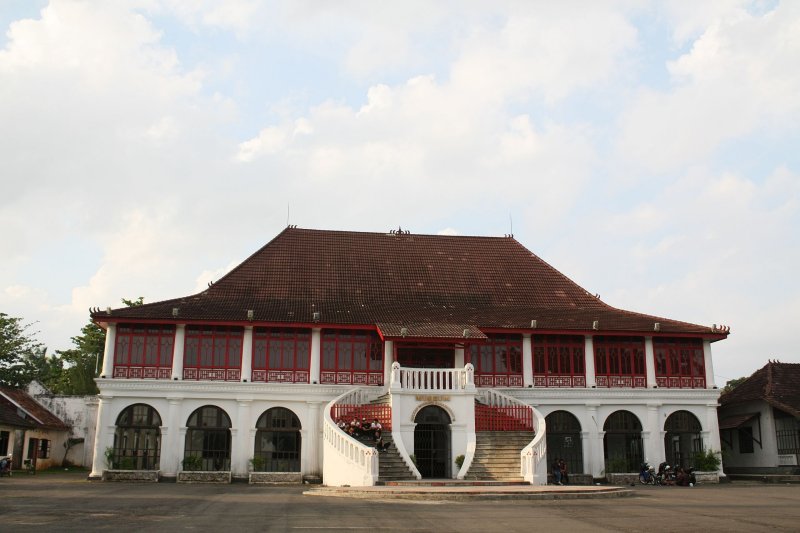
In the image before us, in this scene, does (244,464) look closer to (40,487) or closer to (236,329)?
(236,329)

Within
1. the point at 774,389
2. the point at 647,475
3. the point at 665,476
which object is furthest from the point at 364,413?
the point at 774,389

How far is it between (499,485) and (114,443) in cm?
1470

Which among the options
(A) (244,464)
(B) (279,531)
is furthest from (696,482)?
(B) (279,531)

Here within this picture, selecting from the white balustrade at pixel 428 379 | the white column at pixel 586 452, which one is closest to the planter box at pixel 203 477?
the white balustrade at pixel 428 379

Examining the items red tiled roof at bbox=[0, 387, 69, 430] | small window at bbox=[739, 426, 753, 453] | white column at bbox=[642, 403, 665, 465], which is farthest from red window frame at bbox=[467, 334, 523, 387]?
red tiled roof at bbox=[0, 387, 69, 430]

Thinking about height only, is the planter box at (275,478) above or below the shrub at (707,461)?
below

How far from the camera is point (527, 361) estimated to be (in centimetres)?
2978

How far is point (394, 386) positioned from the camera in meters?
25.2

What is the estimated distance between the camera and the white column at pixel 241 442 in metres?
27.7

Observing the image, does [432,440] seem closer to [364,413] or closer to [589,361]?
[364,413]

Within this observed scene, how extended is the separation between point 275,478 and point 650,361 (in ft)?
51.1

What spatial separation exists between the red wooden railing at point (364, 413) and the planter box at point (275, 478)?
11.7ft

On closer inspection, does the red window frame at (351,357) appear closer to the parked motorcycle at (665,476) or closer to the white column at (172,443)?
the white column at (172,443)

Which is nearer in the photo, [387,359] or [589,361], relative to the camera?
[387,359]
